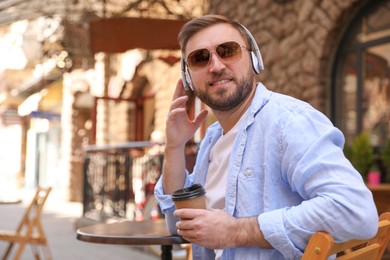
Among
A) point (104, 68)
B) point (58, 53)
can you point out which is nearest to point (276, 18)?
point (104, 68)

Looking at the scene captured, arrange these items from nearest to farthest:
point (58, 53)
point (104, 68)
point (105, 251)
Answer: point (105, 251), point (104, 68), point (58, 53)

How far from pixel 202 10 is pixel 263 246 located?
8037 millimetres

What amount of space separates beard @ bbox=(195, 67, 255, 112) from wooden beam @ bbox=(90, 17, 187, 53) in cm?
584

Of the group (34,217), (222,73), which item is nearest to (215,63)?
(222,73)

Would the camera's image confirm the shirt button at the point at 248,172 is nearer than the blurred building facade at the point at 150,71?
Yes

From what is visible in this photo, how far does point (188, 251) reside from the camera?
2.35 meters

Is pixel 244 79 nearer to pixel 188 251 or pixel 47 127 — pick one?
pixel 188 251

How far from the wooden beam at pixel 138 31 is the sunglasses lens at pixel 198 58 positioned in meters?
5.75

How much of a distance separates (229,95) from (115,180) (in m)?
7.03

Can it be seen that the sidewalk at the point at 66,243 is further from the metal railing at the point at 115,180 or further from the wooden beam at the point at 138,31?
the wooden beam at the point at 138,31

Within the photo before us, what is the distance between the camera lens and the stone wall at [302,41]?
5684 millimetres

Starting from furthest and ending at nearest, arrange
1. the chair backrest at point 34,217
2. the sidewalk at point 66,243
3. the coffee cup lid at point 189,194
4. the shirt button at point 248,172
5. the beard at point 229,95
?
the sidewalk at point 66,243 < the chair backrest at point 34,217 < the beard at point 229,95 < the shirt button at point 248,172 < the coffee cup lid at point 189,194

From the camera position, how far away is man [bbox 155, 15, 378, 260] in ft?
4.50

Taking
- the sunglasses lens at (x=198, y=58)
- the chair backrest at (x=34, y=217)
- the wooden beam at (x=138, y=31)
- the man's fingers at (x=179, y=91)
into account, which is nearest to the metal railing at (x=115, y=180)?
the wooden beam at (x=138, y=31)
